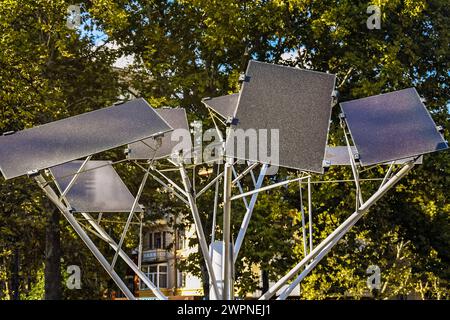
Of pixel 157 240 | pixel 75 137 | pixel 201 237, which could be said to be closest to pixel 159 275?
pixel 157 240

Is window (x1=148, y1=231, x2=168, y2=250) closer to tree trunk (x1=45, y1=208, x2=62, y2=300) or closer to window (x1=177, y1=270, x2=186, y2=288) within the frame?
window (x1=177, y1=270, x2=186, y2=288)

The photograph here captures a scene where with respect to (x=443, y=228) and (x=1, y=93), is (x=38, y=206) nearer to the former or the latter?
(x=1, y=93)

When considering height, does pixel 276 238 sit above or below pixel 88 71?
below

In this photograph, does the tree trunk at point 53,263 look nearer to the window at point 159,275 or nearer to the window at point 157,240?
the window at point 159,275

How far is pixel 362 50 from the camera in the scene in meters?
28.2

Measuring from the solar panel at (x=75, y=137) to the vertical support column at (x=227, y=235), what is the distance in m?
0.96

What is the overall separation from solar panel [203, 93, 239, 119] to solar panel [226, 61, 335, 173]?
128 inches

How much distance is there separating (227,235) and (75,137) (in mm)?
2355

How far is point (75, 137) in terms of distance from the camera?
10469mm

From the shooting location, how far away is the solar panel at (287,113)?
9.90m

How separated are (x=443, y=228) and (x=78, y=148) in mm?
21125

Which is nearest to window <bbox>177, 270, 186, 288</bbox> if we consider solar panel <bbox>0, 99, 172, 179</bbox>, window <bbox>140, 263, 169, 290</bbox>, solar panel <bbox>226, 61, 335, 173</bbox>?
window <bbox>140, 263, 169, 290</bbox>
